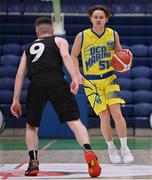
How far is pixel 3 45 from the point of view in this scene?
12.6 metres

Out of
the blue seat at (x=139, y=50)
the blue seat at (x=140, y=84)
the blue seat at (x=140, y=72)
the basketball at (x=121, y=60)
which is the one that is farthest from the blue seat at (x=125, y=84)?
the basketball at (x=121, y=60)

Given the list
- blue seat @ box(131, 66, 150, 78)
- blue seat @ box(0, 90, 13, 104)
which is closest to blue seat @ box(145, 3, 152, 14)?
blue seat @ box(131, 66, 150, 78)

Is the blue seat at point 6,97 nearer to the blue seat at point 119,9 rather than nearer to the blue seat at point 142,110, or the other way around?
the blue seat at point 142,110

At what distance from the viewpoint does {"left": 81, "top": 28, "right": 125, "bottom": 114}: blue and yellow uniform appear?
5.02m

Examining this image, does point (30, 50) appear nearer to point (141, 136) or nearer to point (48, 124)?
point (48, 124)

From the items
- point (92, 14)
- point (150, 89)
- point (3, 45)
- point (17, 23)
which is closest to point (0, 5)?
point (17, 23)

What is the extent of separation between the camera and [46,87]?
4109 millimetres

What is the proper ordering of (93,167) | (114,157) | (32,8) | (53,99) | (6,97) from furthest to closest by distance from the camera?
1. (32,8)
2. (6,97)
3. (114,157)
4. (53,99)
5. (93,167)

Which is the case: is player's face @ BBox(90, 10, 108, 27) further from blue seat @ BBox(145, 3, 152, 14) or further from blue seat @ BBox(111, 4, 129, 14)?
blue seat @ BBox(145, 3, 152, 14)

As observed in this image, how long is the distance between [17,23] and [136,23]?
321cm

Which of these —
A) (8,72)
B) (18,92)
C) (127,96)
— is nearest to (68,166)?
(18,92)

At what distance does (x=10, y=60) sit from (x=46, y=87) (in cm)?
783

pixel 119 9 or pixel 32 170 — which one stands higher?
pixel 119 9

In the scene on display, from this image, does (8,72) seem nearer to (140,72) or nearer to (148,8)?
(140,72)
